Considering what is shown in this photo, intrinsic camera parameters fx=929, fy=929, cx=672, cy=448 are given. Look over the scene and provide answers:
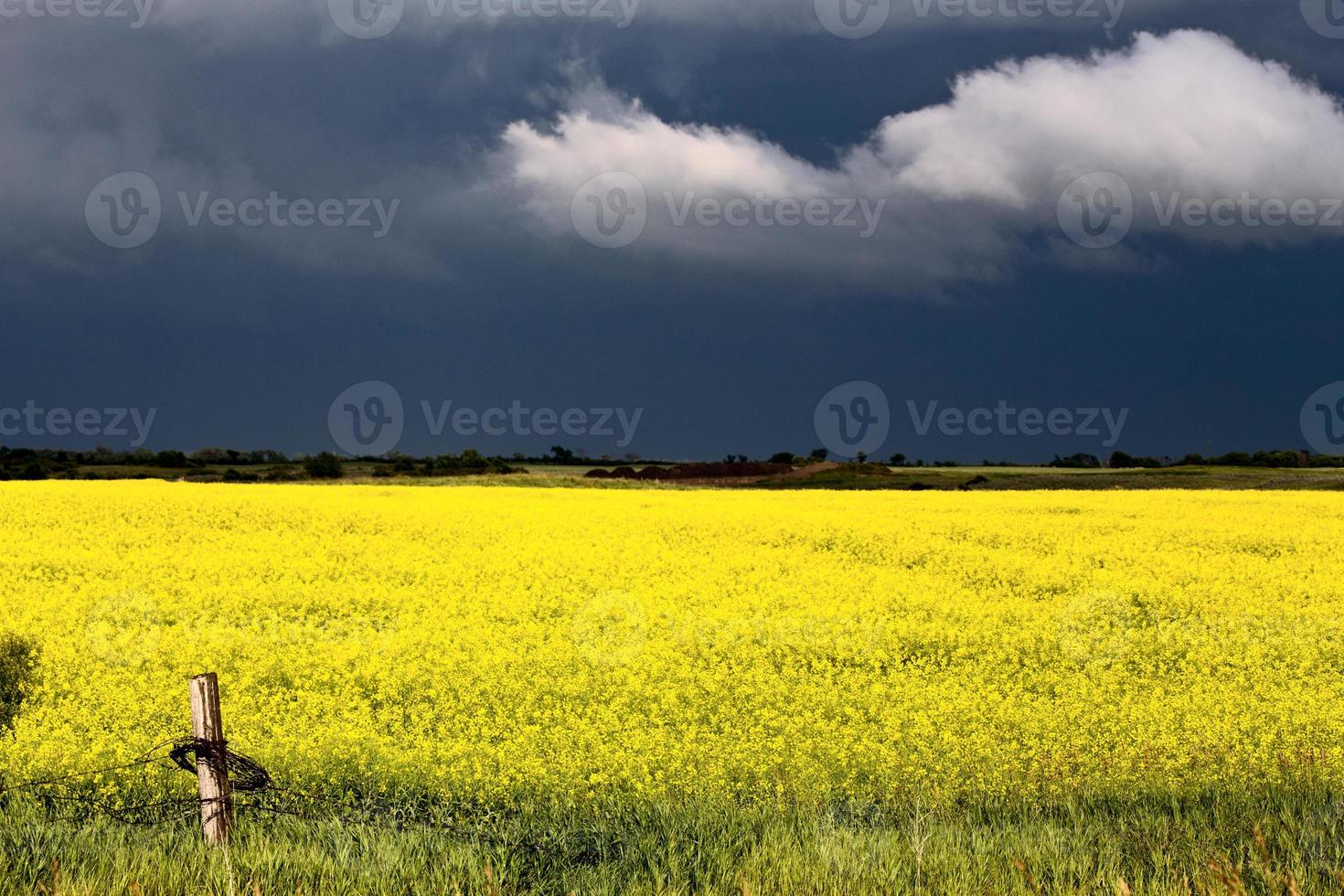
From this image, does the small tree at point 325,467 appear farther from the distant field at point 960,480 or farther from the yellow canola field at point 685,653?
the yellow canola field at point 685,653

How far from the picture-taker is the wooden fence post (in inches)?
218

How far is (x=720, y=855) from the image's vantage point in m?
5.45

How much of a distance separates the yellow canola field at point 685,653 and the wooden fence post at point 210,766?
215 cm

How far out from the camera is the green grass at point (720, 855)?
16.3 feet

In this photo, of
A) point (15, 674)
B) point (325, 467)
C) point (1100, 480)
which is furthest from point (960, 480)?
point (15, 674)

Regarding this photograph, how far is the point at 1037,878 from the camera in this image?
201 inches

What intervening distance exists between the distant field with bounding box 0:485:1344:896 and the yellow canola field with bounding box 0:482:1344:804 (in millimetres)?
49

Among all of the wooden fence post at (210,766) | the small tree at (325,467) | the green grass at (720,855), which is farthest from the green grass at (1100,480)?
the wooden fence post at (210,766)

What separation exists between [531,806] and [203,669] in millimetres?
4975

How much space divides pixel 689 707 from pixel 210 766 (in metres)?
4.68

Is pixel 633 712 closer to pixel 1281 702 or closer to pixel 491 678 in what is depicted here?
pixel 491 678

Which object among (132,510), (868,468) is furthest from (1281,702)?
(868,468)

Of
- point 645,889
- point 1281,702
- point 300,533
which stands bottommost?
point 1281,702

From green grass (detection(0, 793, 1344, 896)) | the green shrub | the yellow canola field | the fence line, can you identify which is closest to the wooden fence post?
the fence line
